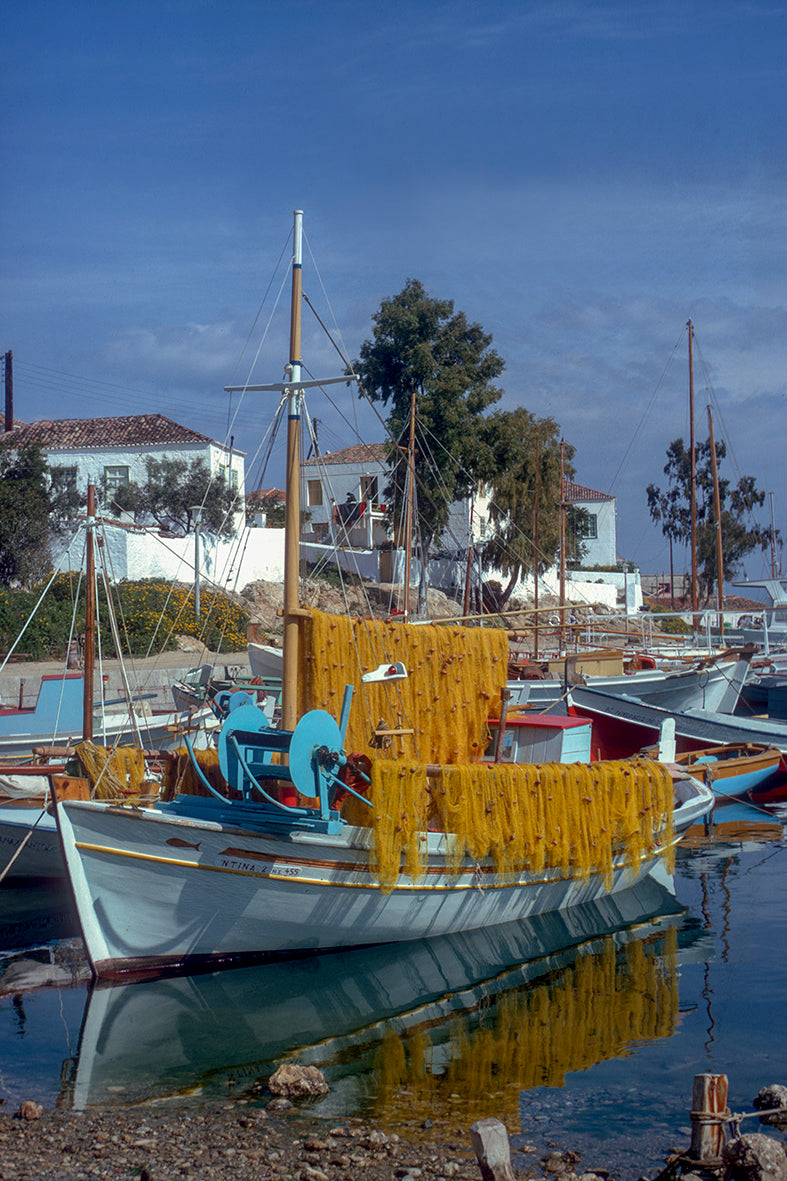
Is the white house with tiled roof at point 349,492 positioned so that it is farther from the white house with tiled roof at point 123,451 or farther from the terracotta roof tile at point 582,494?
the terracotta roof tile at point 582,494

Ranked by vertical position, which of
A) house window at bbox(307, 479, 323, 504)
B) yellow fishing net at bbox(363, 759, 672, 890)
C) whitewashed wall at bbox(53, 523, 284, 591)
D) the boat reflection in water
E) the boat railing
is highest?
house window at bbox(307, 479, 323, 504)

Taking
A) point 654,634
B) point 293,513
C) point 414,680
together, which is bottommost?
point 414,680

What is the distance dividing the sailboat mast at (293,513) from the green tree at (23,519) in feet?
73.1

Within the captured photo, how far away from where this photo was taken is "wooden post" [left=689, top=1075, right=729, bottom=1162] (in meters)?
5.71

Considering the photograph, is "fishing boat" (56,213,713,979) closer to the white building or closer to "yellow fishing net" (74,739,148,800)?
"yellow fishing net" (74,739,148,800)

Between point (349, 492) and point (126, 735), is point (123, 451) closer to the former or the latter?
point (349, 492)

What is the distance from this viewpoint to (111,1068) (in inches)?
316

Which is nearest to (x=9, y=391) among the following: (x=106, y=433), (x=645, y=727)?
(x=106, y=433)

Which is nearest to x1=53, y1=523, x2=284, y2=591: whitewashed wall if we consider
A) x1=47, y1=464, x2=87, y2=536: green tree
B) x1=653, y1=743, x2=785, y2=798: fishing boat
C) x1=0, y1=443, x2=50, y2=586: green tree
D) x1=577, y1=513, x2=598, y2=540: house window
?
x1=47, y1=464, x2=87, y2=536: green tree

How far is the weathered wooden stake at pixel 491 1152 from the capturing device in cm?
539

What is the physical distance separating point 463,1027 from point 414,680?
4166 millimetres

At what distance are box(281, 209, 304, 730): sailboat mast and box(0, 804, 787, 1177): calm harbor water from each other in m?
2.91

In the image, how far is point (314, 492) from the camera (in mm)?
53000

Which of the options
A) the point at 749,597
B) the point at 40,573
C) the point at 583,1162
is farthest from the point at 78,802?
the point at 749,597
